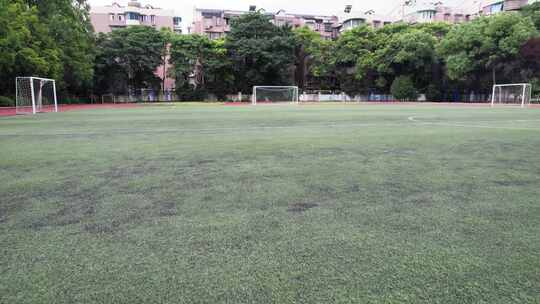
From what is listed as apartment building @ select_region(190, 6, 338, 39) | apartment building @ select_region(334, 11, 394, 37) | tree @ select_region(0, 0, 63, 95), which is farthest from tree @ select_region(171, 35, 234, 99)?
apartment building @ select_region(334, 11, 394, 37)

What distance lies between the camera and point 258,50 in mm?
36250

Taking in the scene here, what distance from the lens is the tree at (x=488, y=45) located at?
2954cm

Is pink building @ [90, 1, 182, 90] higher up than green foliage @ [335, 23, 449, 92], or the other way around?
pink building @ [90, 1, 182, 90]

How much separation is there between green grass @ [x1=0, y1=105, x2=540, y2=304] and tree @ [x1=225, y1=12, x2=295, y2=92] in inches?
1352

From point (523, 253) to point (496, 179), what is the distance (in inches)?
59.5

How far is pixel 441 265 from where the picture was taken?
4.62ft

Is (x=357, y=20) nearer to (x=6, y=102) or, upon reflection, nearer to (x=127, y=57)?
(x=127, y=57)

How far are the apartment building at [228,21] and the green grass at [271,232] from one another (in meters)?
48.8

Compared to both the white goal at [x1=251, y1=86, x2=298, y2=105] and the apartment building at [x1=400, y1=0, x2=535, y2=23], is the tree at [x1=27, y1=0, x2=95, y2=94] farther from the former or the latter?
the apartment building at [x1=400, y1=0, x2=535, y2=23]

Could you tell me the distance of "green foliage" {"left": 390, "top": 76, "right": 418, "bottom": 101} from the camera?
3716 cm

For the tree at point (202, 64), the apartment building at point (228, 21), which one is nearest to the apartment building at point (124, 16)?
the apartment building at point (228, 21)

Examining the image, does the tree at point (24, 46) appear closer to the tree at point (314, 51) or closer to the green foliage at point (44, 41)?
the green foliage at point (44, 41)

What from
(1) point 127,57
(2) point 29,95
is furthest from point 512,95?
(1) point 127,57

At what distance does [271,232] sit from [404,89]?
38245mm
